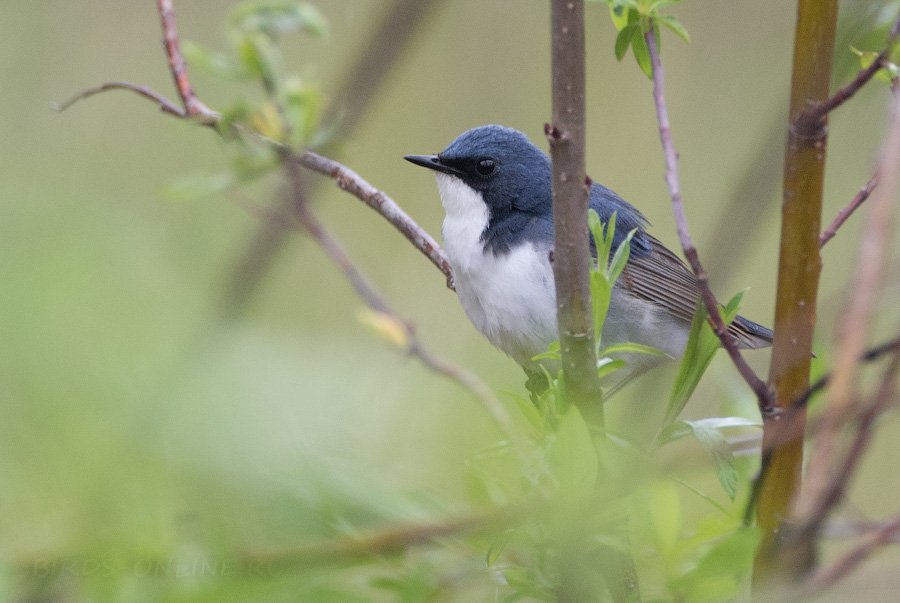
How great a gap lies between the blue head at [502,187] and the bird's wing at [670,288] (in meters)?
0.14

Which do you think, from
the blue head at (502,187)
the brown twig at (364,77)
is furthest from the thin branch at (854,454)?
the blue head at (502,187)

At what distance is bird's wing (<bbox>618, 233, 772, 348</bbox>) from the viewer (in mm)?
2611

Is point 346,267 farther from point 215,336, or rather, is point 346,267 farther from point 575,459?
point 575,459

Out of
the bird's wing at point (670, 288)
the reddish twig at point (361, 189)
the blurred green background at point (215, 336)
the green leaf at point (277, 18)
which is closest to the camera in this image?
the blurred green background at point (215, 336)

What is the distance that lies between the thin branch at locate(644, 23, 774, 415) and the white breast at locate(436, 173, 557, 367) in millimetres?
1042

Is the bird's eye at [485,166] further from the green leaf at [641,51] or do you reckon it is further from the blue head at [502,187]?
the green leaf at [641,51]

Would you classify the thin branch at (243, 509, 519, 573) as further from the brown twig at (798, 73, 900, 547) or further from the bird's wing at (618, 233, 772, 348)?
the bird's wing at (618, 233, 772, 348)

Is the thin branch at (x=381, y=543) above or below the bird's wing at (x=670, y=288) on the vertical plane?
above

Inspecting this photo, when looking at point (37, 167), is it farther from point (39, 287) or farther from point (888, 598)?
point (888, 598)

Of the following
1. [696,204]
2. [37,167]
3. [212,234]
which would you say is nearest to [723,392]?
[212,234]

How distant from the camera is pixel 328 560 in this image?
2.14 feet

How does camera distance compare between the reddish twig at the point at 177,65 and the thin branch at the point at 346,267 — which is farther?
the reddish twig at the point at 177,65

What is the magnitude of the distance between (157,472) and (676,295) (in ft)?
6.76

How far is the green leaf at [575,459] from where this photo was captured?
30.4 inches
